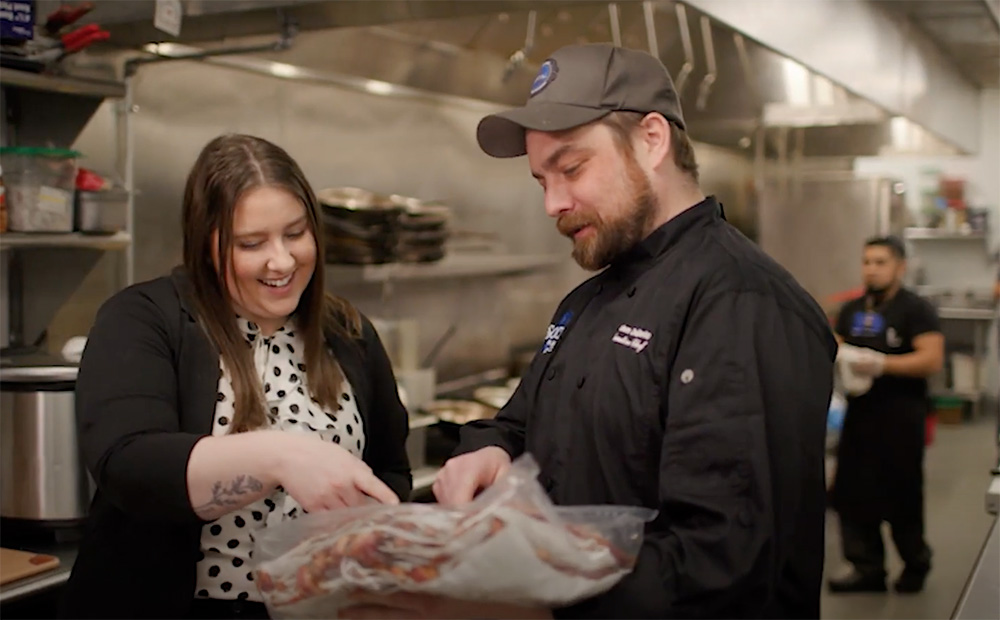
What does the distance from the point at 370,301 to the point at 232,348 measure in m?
1.85

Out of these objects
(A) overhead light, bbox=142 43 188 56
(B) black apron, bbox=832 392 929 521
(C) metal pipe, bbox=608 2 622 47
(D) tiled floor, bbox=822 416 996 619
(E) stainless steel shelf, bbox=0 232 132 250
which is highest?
(C) metal pipe, bbox=608 2 622 47

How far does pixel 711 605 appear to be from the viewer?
1157mm

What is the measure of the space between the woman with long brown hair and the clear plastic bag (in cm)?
29

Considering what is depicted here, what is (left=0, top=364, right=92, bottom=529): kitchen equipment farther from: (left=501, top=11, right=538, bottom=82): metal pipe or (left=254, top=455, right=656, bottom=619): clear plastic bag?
(left=501, top=11, right=538, bottom=82): metal pipe

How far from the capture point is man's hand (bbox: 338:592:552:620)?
3.63ft

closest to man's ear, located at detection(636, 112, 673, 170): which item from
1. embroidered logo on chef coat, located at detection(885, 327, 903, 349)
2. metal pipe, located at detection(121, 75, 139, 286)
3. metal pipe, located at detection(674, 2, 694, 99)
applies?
metal pipe, located at detection(674, 2, 694, 99)

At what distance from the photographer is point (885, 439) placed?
4.64m

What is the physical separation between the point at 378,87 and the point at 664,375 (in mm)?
2535

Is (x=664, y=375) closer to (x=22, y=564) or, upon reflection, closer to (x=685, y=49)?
A: (x=22, y=564)

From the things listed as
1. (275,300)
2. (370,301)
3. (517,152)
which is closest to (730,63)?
(370,301)

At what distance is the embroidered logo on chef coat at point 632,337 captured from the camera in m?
1.28

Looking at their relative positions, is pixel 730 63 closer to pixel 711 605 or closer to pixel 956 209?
pixel 711 605

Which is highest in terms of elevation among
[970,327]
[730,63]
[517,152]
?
[730,63]

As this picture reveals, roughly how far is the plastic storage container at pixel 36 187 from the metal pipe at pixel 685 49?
1.39 meters
